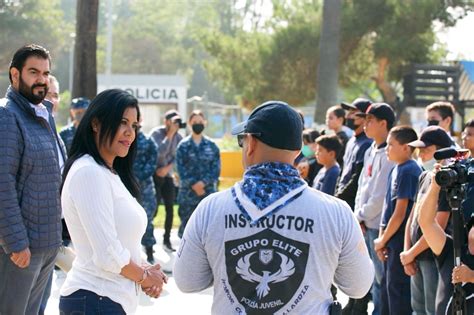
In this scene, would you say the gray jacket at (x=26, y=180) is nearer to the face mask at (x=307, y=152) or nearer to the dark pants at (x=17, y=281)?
the dark pants at (x=17, y=281)

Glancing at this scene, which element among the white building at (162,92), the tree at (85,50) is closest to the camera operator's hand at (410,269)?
the tree at (85,50)

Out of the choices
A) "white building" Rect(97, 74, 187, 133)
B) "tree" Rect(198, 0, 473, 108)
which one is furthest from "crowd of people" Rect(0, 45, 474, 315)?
"tree" Rect(198, 0, 473, 108)

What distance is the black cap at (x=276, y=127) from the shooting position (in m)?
3.50

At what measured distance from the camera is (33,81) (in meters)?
5.49

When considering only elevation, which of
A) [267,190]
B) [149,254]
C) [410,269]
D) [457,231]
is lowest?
[149,254]

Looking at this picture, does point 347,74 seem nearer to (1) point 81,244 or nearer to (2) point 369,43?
(2) point 369,43

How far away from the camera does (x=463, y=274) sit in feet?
17.9

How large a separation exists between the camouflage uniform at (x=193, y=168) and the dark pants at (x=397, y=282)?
5219 millimetres

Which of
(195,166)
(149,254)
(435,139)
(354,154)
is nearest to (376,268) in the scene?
(354,154)

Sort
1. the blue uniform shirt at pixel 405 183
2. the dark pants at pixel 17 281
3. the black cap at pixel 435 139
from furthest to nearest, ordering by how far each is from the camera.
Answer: the blue uniform shirt at pixel 405 183, the black cap at pixel 435 139, the dark pants at pixel 17 281

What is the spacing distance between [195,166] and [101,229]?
831cm

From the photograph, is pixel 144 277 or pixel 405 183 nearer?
pixel 144 277

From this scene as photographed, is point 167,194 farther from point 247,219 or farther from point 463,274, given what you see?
point 247,219

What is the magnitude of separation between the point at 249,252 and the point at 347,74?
2809cm
